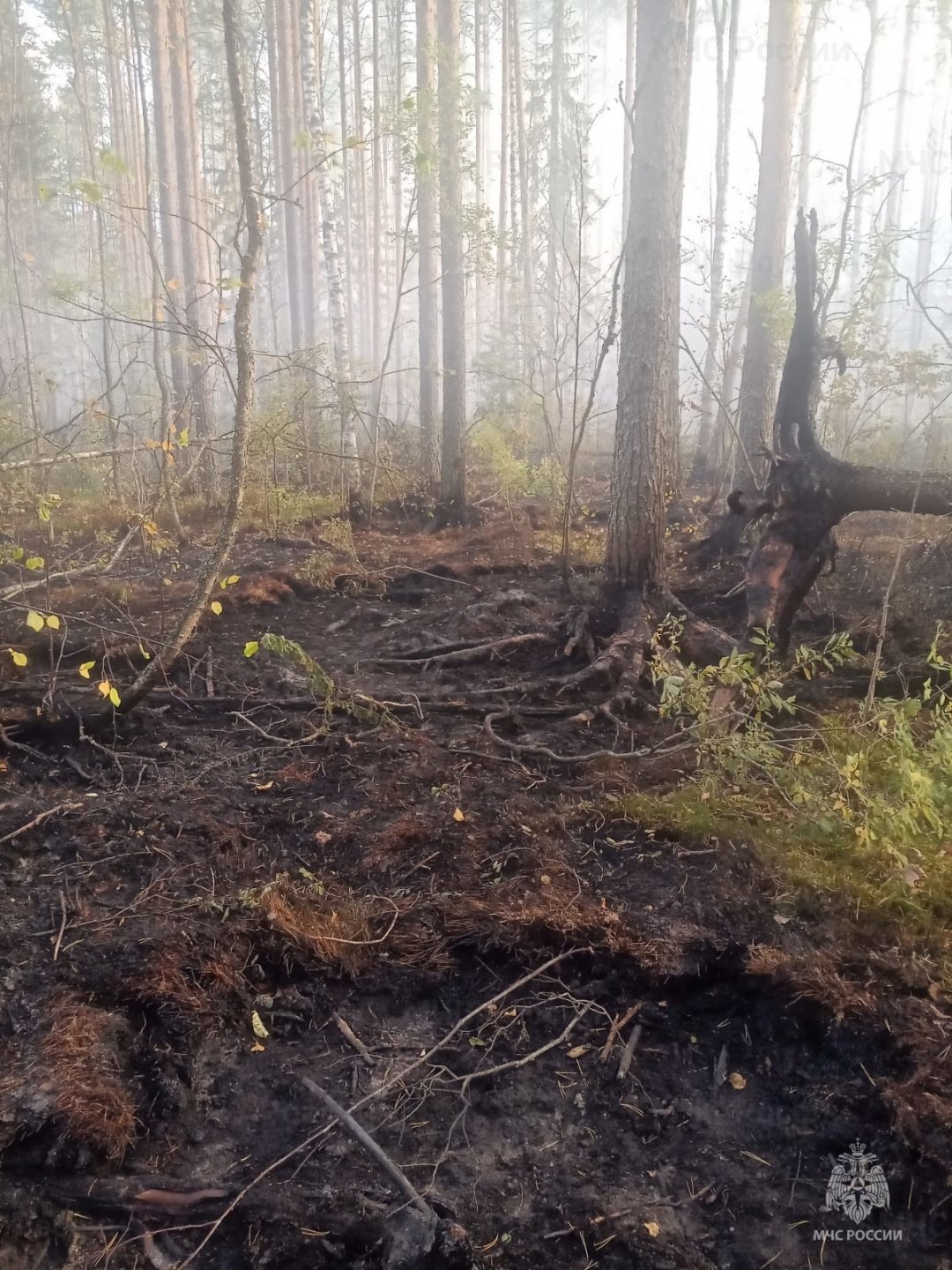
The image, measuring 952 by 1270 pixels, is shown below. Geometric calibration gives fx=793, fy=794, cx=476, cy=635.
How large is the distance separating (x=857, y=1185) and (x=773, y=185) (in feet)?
40.2

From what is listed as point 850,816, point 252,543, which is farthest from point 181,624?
point 252,543

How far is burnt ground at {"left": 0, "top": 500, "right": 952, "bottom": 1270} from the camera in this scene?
2.32 m

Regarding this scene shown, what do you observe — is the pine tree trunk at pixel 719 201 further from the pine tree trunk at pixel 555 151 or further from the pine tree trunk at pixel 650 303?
the pine tree trunk at pixel 650 303

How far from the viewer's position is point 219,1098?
2.75 m

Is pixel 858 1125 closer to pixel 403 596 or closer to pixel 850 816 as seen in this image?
pixel 850 816

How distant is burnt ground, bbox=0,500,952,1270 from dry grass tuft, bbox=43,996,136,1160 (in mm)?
11

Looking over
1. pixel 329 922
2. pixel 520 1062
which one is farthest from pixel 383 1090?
pixel 329 922

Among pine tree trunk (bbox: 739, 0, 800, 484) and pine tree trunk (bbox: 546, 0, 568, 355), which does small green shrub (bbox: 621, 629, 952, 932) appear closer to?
pine tree trunk (bbox: 739, 0, 800, 484)

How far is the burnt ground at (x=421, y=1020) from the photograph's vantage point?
7.63 ft

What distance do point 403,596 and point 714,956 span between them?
595 centimetres

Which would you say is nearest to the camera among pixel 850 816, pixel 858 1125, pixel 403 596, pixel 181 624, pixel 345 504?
pixel 858 1125

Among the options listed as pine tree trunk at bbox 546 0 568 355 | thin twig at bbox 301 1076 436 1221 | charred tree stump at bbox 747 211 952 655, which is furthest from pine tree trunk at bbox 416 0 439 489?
thin twig at bbox 301 1076 436 1221

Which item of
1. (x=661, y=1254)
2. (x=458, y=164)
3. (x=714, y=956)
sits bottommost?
(x=661, y=1254)

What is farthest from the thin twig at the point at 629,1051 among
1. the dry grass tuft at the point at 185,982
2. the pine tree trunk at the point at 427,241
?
the pine tree trunk at the point at 427,241
